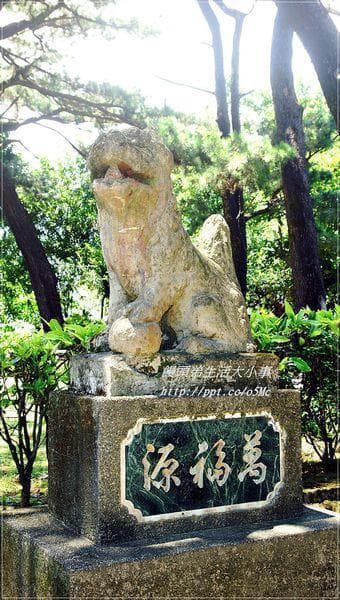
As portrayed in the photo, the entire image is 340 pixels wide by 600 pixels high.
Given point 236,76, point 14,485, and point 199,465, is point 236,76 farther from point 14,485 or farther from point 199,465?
point 199,465


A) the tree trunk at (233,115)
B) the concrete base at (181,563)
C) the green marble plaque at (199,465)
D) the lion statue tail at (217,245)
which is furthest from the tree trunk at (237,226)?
the concrete base at (181,563)

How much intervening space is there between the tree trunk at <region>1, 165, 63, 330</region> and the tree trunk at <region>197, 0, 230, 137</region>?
330 cm

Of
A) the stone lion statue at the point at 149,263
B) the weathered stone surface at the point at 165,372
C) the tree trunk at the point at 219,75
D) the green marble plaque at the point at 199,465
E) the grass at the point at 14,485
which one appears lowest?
the grass at the point at 14,485

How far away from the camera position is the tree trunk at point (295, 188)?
707cm

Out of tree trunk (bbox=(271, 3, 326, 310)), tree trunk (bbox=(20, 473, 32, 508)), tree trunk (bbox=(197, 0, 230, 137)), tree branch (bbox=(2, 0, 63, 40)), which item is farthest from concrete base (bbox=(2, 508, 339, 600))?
tree trunk (bbox=(197, 0, 230, 137))

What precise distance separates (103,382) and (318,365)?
1.91m

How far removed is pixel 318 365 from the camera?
4.40m

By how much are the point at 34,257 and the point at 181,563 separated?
6.17 m

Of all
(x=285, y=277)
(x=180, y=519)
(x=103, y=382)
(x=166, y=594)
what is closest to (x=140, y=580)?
(x=166, y=594)

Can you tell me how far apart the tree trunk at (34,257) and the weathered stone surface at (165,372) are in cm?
508

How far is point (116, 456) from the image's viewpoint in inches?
113

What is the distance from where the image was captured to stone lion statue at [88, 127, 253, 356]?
3.04 meters

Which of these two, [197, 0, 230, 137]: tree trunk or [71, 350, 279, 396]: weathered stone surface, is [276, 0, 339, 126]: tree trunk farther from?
[197, 0, 230, 137]: tree trunk

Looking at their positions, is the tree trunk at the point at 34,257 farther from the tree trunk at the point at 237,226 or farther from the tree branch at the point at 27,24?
the tree trunk at the point at 237,226
